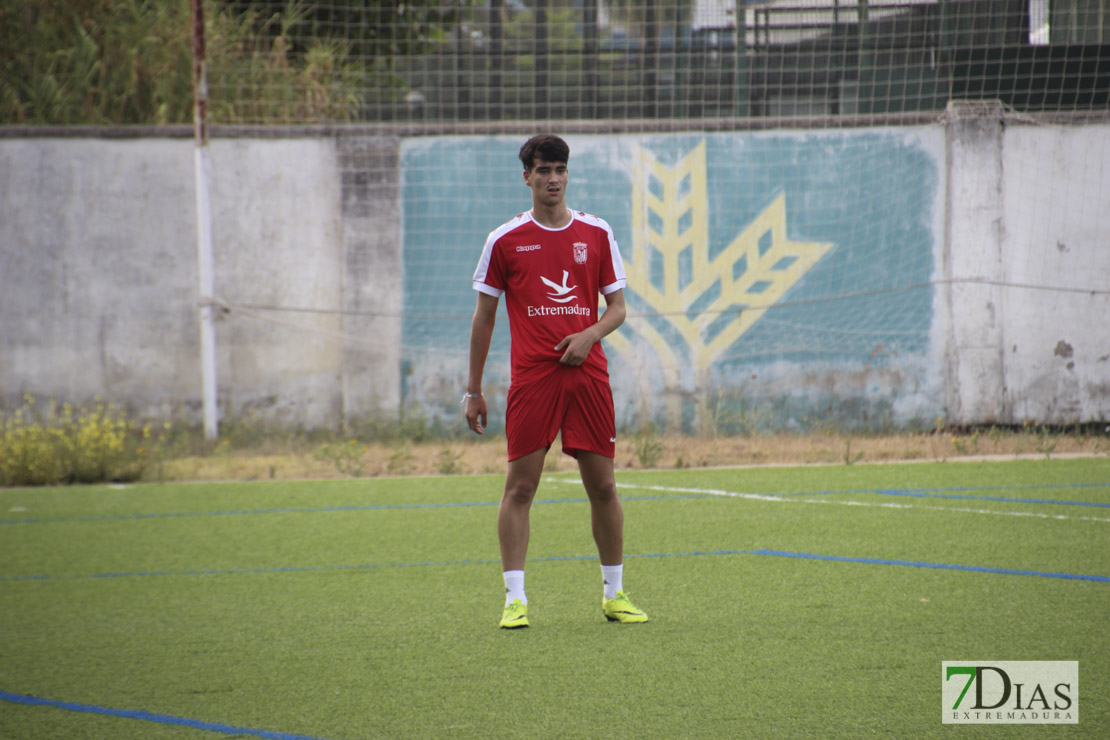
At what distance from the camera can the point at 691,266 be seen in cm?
1077

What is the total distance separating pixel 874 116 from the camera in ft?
34.8

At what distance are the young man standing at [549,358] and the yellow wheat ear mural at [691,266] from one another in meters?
6.56

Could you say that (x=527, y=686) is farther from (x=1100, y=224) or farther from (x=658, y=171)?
(x=1100, y=224)

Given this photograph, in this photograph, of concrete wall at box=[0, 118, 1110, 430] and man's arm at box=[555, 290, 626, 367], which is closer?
man's arm at box=[555, 290, 626, 367]

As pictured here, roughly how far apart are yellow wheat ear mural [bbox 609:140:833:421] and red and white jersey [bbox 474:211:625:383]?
655 centimetres

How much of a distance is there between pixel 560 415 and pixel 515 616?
33.1 inches

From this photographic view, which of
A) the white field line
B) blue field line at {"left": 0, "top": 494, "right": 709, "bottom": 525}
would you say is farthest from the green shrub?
the white field line

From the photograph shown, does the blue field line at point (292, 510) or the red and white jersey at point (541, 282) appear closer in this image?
the red and white jersey at point (541, 282)

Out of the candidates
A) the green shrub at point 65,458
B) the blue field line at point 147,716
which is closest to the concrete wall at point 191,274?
the green shrub at point 65,458

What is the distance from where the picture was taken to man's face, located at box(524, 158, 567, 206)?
4.11 metres

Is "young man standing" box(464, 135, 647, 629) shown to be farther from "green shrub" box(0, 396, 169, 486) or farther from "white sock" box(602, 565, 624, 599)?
"green shrub" box(0, 396, 169, 486)

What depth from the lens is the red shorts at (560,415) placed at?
13.6 feet

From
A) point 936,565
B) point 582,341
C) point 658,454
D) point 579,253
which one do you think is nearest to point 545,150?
point 579,253

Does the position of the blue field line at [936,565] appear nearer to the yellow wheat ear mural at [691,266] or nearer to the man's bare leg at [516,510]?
the man's bare leg at [516,510]
